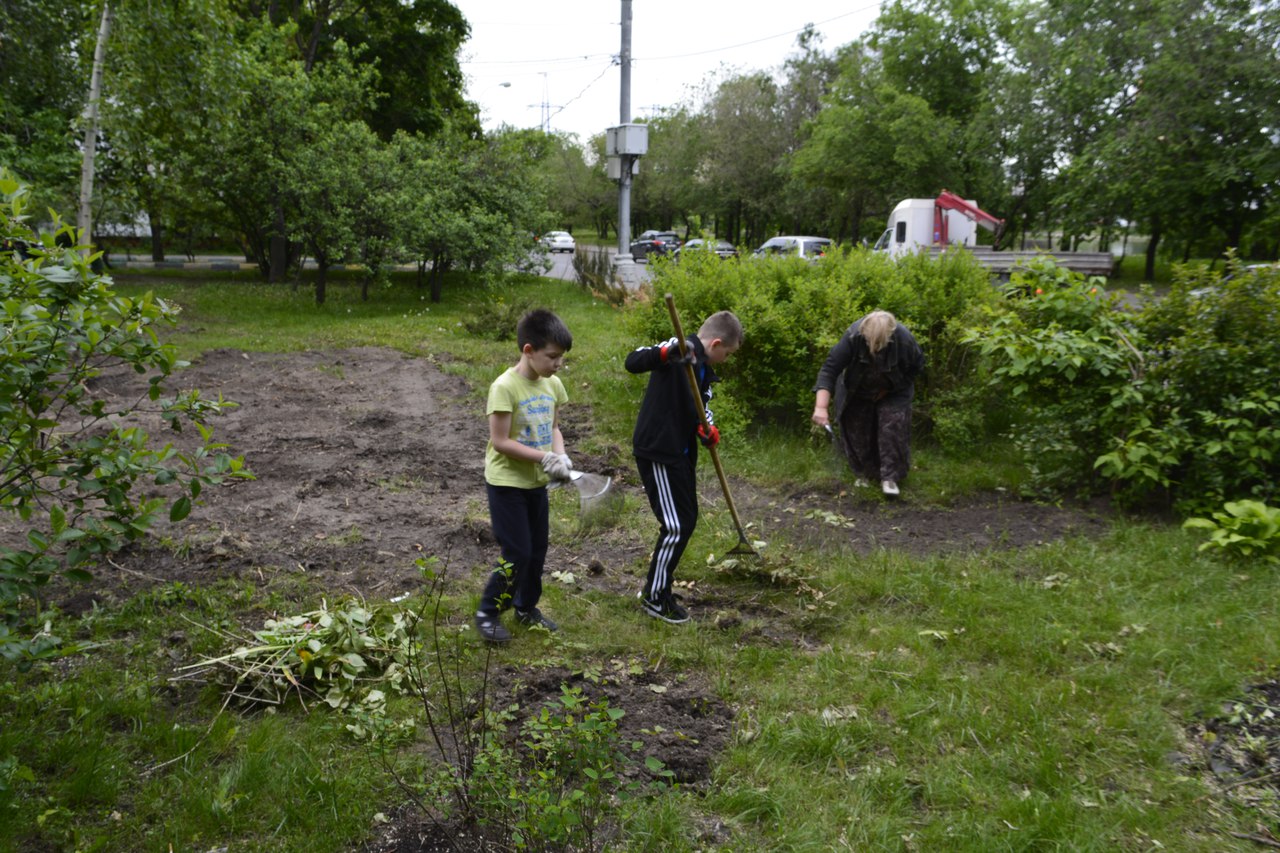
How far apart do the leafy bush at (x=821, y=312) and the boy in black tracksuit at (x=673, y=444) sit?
3271 mm

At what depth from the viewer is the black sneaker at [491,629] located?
4430mm

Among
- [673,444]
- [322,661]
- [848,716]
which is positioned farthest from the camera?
[673,444]

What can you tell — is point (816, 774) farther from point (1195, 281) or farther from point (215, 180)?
point (215, 180)

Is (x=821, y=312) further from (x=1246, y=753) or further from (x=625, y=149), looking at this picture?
(x=625, y=149)

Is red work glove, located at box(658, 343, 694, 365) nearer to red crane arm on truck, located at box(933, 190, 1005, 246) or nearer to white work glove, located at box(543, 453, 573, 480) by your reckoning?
white work glove, located at box(543, 453, 573, 480)

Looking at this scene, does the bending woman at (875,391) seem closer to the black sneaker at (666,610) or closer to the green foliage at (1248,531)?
the green foliage at (1248,531)

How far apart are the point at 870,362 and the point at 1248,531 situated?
8.79 ft

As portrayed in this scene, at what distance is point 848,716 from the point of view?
3.89 m

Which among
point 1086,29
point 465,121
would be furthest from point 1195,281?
point 1086,29

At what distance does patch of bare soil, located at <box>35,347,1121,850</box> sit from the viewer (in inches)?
161

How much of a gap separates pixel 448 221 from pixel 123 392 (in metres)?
8.77

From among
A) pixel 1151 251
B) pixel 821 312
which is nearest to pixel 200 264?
pixel 821 312

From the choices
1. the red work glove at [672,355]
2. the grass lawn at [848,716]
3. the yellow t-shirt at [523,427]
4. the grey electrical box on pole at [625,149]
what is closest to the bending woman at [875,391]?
the grass lawn at [848,716]

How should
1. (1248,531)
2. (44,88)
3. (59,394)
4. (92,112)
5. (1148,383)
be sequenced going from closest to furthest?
(59,394)
(1248,531)
(1148,383)
(92,112)
(44,88)
